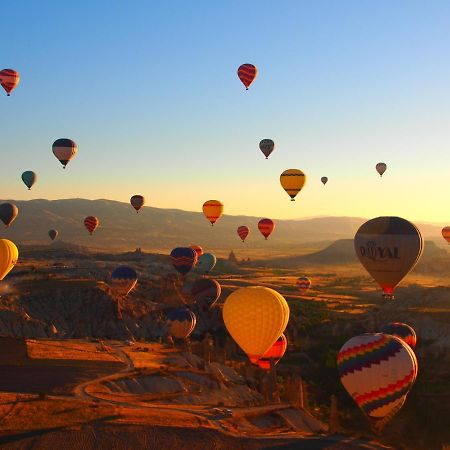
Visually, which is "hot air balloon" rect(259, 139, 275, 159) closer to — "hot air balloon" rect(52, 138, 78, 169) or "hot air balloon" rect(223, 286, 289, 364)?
"hot air balloon" rect(52, 138, 78, 169)

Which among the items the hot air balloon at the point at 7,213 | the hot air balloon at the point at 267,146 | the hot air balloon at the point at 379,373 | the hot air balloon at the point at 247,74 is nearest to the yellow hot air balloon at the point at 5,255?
the hot air balloon at the point at 247,74

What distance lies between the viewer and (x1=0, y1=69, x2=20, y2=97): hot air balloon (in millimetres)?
54812

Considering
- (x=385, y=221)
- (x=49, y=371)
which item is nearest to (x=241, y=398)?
(x=49, y=371)

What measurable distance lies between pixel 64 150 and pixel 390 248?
3329 cm

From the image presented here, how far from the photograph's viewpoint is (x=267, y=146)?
63.4 m

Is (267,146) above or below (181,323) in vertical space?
above

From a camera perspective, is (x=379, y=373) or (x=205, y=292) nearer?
(x=379, y=373)

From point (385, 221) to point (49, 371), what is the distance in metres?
17.9

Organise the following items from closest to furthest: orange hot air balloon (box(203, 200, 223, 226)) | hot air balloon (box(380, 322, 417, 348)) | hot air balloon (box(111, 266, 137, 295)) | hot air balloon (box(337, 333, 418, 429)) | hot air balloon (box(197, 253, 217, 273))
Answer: hot air balloon (box(337, 333, 418, 429))
hot air balloon (box(380, 322, 417, 348))
hot air balloon (box(111, 266, 137, 295))
orange hot air balloon (box(203, 200, 223, 226))
hot air balloon (box(197, 253, 217, 273))

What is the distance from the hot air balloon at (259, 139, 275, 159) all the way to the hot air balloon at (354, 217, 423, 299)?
94.1 feet

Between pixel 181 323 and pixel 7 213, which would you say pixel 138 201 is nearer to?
pixel 7 213

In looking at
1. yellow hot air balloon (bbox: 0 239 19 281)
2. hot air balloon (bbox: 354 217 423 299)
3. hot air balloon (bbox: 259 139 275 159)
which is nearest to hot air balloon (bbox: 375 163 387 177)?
hot air balloon (bbox: 259 139 275 159)

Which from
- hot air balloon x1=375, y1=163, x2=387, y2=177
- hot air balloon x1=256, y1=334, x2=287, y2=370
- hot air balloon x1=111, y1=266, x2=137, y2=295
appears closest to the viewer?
hot air balloon x1=256, y1=334, x2=287, y2=370

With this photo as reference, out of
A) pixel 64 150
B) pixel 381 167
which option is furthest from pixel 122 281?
pixel 381 167
